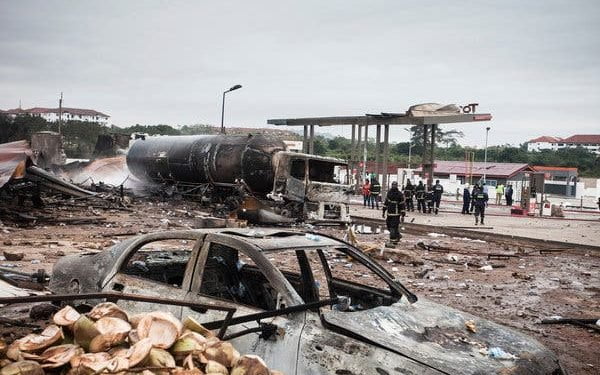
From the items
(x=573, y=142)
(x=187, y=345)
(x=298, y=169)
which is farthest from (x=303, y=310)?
(x=573, y=142)

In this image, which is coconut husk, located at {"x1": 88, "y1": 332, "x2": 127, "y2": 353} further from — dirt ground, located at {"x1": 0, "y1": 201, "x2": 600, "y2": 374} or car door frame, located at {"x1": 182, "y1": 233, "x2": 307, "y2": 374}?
car door frame, located at {"x1": 182, "y1": 233, "x2": 307, "y2": 374}

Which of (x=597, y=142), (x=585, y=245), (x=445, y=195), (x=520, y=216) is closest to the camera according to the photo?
(x=585, y=245)

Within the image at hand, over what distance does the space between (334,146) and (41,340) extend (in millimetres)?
72797

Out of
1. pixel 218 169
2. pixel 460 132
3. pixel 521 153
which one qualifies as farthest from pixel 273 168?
pixel 460 132

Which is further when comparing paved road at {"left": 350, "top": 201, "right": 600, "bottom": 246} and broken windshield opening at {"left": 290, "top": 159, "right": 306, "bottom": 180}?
broken windshield opening at {"left": 290, "top": 159, "right": 306, "bottom": 180}

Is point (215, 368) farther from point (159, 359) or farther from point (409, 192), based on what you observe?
point (409, 192)

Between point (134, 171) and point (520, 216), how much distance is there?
18.3m

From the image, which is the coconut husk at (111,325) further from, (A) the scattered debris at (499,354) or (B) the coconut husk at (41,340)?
(A) the scattered debris at (499,354)

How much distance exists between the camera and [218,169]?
19047 mm

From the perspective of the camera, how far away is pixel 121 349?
2824mm

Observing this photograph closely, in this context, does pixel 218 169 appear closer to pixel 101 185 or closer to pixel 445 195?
pixel 101 185

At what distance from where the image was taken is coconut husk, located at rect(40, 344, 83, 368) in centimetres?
265

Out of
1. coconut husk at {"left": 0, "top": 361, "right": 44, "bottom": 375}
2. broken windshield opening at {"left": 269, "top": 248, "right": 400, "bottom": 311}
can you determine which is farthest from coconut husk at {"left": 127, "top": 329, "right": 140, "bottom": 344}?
broken windshield opening at {"left": 269, "top": 248, "right": 400, "bottom": 311}

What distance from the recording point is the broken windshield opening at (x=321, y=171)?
1823 cm
